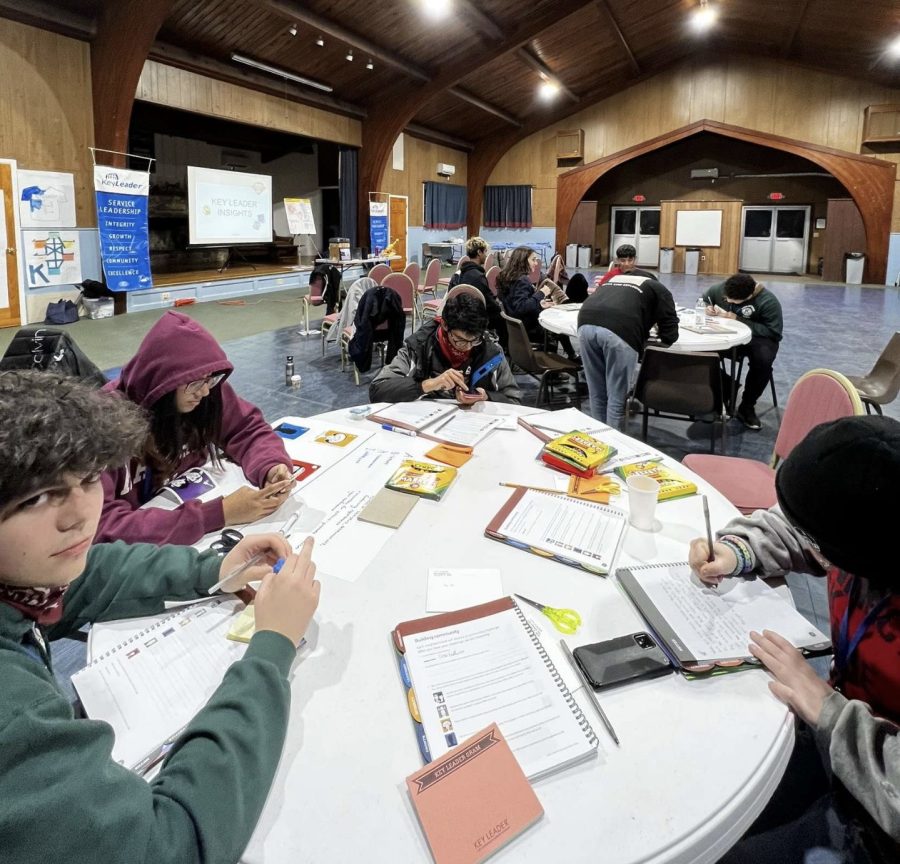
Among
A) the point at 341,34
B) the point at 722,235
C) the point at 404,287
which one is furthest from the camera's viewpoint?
the point at 722,235

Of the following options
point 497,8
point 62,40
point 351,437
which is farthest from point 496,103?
point 351,437

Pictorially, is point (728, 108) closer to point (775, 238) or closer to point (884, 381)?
point (775, 238)

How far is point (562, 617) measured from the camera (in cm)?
108

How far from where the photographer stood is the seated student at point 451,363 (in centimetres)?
242

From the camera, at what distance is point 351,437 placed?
1938mm

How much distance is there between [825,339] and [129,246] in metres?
8.70

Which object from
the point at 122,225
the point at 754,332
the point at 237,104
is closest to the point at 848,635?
the point at 754,332

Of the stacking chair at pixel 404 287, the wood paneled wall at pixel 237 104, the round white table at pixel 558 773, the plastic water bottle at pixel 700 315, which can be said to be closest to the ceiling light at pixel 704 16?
the wood paneled wall at pixel 237 104

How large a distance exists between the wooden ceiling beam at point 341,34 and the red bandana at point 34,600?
925cm

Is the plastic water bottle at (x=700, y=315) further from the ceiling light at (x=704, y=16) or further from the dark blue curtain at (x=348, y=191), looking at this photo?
the ceiling light at (x=704, y=16)

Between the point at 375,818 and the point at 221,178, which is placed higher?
the point at 221,178

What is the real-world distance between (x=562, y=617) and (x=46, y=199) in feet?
28.2

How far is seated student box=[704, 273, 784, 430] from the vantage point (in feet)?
14.1

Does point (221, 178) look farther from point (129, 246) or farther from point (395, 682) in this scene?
point (395, 682)
